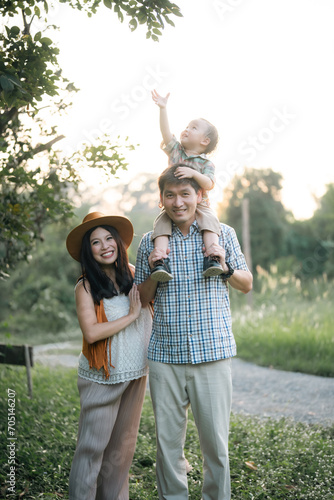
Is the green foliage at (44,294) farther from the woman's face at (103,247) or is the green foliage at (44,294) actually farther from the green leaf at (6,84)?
the green leaf at (6,84)

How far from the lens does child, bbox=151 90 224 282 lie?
103 inches

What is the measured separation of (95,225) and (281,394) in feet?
13.0

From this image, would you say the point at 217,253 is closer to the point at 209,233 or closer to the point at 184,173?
the point at 209,233

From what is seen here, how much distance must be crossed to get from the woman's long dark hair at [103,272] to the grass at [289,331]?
459cm

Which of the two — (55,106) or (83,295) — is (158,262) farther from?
(55,106)

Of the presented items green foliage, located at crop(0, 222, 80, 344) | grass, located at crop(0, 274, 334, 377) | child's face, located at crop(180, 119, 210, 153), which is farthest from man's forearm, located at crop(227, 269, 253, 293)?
green foliage, located at crop(0, 222, 80, 344)

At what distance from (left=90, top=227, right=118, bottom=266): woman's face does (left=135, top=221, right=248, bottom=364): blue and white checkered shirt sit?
1.10 feet

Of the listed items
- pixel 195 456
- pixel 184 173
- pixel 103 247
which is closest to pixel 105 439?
pixel 103 247

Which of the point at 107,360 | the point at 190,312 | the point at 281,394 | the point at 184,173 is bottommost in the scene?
the point at 281,394

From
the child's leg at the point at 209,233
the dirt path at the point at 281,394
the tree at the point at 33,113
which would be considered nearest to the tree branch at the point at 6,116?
the tree at the point at 33,113

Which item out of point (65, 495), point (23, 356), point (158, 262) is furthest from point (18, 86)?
point (23, 356)

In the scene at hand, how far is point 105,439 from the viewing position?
2738mm

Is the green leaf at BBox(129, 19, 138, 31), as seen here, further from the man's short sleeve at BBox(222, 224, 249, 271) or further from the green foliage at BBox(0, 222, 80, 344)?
the green foliage at BBox(0, 222, 80, 344)

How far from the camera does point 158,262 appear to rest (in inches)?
103
